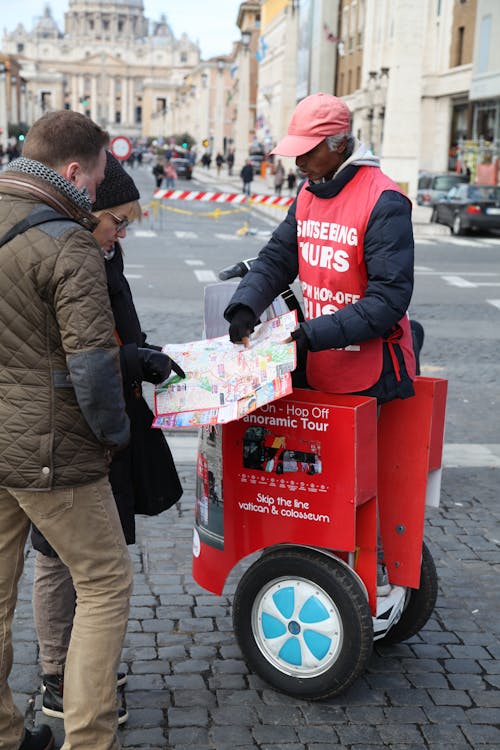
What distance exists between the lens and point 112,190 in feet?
10.8

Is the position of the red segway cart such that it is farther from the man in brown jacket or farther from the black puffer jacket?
the man in brown jacket

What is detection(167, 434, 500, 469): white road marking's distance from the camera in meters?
6.73

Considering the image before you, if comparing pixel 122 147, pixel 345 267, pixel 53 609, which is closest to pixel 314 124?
pixel 345 267

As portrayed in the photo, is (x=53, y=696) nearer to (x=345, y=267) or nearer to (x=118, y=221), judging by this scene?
(x=118, y=221)

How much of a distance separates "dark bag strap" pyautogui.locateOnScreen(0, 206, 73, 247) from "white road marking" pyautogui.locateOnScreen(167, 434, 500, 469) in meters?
4.00

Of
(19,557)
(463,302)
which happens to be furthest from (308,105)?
(463,302)

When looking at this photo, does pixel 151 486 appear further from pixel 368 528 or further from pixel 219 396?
pixel 368 528

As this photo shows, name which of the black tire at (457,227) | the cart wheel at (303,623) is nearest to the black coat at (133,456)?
the cart wheel at (303,623)

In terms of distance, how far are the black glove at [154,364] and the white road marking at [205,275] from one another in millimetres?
12674

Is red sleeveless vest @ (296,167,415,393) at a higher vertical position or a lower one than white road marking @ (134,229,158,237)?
higher

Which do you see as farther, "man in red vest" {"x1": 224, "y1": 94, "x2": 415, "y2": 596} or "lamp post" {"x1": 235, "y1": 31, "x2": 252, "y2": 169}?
"lamp post" {"x1": 235, "y1": 31, "x2": 252, "y2": 169}

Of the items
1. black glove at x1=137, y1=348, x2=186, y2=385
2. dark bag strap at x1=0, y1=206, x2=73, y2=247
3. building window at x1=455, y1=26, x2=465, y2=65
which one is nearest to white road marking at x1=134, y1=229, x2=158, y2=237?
black glove at x1=137, y1=348, x2=186, y2=385

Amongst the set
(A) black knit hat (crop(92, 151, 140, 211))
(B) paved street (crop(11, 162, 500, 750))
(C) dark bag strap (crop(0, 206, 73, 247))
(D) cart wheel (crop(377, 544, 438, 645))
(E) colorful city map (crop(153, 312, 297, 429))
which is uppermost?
(A) black knit hat (crop(92, 151, 140, 211))

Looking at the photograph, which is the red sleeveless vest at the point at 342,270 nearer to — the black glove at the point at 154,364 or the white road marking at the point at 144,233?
the black glove at the point at 154,364
